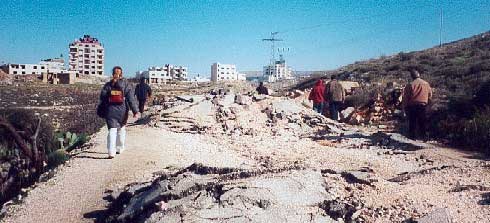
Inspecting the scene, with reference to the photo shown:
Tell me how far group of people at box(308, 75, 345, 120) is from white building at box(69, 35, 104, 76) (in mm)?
109414

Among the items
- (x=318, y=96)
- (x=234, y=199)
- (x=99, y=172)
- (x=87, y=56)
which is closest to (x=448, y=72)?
(x=318, y=96)

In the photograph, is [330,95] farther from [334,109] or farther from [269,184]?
[269,184]

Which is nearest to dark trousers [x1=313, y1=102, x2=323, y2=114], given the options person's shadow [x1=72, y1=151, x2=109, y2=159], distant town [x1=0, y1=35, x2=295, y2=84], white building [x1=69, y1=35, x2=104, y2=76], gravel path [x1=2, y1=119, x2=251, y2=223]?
gravel path [x1=2, y1=119, x2=251, y2=223]

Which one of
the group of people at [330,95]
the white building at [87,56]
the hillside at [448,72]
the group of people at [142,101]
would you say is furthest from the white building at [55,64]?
the group of people at [142,101]

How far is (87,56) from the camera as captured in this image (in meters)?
119

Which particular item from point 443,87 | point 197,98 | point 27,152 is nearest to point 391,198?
point 27,152

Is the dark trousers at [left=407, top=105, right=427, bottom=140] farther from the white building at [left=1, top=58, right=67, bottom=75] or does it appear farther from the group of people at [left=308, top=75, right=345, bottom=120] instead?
the white building at [left=1, top=58, right=67, bottom=75]

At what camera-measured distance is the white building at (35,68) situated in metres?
96.7

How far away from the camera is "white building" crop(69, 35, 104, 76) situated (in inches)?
4592

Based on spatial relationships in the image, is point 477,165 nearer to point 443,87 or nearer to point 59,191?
point 59,191

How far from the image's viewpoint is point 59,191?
6.04 meters

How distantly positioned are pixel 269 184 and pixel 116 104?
413cm

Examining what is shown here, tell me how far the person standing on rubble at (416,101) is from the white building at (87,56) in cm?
11456

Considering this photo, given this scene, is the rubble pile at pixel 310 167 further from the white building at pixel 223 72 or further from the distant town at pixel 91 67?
the white building at pixel 223 72
